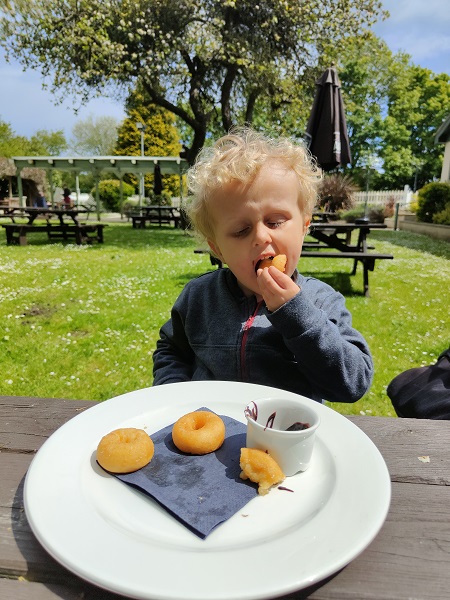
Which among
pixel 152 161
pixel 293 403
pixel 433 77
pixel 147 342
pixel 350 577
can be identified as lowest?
pixel 147 342

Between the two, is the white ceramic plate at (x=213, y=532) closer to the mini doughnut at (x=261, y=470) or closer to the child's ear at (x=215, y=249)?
the mini doughnut at (x=261, y=470)

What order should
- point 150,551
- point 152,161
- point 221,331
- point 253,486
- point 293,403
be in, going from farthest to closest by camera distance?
1. point 152,161
2. point 221,331
3. point 293,403
4. point 253,486
5. point 150,551

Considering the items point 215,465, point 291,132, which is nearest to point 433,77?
point 291,132

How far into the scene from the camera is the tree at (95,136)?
51.2 m

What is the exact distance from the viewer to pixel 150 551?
65cm

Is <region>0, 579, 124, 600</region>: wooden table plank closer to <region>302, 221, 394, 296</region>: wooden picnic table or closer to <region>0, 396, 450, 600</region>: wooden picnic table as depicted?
<region>0, 396, 450, 600</region>: wooden picnic table

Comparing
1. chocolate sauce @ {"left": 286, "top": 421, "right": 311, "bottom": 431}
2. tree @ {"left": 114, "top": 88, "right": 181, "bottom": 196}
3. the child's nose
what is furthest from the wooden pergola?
chocolate sauce @ {"left": 286, "top": 421, "right": 311, "bottom": 431}

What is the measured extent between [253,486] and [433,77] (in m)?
47.7

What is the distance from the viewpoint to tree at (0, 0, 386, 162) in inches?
448

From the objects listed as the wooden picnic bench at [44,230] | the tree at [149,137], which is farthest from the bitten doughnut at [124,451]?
the tree at [149,137]

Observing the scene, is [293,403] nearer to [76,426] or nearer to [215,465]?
[215,465]

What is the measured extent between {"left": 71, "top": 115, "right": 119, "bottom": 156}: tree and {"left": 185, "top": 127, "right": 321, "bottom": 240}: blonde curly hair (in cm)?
5375

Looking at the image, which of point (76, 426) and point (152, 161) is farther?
point (152, 161)

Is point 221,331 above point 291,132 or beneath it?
beneath
